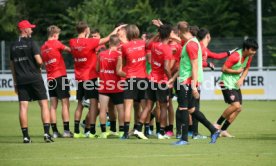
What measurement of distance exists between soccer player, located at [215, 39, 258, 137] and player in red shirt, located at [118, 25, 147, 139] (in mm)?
1689

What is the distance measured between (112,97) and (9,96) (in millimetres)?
17821

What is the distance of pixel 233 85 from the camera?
61.1 feet

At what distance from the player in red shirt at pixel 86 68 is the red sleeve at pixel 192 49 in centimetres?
325

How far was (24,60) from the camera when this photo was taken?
16953mm

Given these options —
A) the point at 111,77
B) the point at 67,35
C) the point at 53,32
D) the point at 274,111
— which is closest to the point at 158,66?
the point at 111,77

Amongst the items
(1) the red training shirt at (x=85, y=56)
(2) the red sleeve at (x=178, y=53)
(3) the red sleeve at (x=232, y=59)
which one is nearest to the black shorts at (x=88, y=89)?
(1) the red training shirt at (x=85, y=56)

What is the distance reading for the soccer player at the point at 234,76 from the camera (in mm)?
18312

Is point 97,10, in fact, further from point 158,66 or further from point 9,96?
point 158,66

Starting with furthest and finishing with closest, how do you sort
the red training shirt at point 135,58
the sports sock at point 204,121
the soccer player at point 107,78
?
the soccer player at point 107,78, the red training shirt at point 135,58, the sports sock at point 204,121

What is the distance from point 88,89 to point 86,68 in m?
0.44

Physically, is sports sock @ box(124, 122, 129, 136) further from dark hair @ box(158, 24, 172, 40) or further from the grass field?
dark hair @ box(158, 24, 172, 40)

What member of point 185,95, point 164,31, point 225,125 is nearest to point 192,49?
point 185,95

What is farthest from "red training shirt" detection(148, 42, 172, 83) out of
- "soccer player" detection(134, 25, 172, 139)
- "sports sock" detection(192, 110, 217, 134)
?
Answer: "sports sock" detection(192, 110, 217, 134)

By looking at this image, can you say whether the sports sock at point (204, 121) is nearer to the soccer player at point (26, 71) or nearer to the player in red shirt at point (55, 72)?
the soccer player at point (26, 71)
